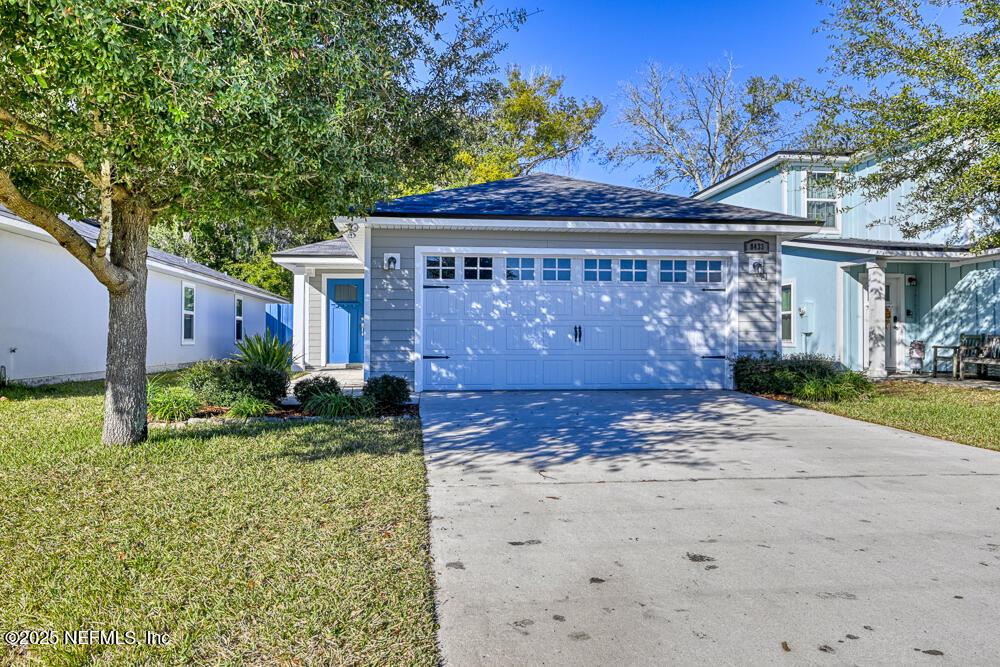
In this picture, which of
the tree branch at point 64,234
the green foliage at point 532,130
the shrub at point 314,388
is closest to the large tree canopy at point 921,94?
the shrub at point 314,388

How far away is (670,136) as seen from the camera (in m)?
25.8

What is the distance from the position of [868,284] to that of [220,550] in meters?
12.5

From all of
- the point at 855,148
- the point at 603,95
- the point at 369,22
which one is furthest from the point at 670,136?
the point at 369,22

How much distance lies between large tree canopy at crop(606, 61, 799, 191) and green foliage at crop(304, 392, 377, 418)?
2100cm

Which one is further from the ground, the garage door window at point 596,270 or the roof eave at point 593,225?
the roof eave at point 593,225

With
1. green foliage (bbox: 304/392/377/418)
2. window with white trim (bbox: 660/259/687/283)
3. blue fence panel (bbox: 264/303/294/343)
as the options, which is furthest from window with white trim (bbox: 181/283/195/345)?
window with white trim (bbox: 660/259/687/283)

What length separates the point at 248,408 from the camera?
23.4 ft

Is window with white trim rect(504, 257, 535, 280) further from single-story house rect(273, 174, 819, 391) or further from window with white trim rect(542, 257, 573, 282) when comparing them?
window with white trim rect(542, 257, 573, 282)

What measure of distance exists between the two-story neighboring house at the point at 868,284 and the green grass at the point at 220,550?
33.1ft

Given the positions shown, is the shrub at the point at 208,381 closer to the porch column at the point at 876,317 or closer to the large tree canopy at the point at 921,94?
the large tree canopy at the point at 921,94

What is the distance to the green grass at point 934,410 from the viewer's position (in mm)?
6391

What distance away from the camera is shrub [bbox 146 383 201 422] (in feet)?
22.3

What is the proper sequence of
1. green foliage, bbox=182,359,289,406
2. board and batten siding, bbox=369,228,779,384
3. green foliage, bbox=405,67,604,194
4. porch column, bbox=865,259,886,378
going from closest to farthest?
green foliage, bbox=182,359,289,406
board and batten siding, bbox=369,228,779,384
porch column, bbox=865,259,886,378
green foliage, bbox=405,67,604,194

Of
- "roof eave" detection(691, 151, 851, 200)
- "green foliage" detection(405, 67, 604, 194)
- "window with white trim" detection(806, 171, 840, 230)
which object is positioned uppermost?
"green foliage" detection(405, 67, 604, 194)
